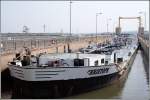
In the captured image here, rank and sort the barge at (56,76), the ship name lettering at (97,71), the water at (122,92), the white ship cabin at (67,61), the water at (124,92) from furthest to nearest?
the white ship cabin at (67,61)
the water at (124,92)
the water at (122,92)
the ship name lettering at (97,71)
the barge at (56,76)

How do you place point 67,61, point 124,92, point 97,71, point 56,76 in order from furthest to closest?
point 124,92, point 67,61, point 97,71, point 56,76

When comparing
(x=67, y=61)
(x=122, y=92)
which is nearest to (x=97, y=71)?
(x=67, y=61)

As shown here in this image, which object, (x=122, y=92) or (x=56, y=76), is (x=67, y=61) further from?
(x=122, y=92)

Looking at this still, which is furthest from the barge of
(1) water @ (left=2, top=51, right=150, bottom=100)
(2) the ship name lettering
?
(1) water @ (left=2, top=51, right=150, bottom=100)

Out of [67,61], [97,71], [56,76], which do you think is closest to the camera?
[56,76]

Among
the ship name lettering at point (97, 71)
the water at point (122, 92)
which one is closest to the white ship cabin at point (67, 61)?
the ship name lettering at point (97, 71)

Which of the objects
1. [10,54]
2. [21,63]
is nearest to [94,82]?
[21,63]

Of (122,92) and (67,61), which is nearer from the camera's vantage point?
(67,61)

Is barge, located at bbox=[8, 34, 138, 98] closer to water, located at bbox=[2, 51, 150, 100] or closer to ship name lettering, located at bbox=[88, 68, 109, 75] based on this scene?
ship name lettering, located at bbox=[88, 68, 109, 75]

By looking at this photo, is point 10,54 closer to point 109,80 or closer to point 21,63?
point 21,63

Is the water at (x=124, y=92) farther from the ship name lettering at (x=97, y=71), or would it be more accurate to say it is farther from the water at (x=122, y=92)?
the ship name lettering at (x=97, y=71)

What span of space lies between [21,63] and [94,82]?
406 centimetres

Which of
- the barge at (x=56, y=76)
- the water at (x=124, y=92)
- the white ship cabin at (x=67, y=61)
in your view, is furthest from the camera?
the white ship cabin at (x=67, y=61)

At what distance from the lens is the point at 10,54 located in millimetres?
23078
